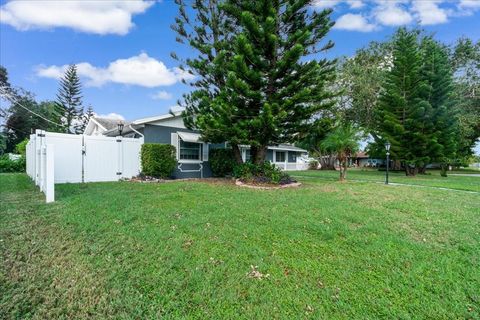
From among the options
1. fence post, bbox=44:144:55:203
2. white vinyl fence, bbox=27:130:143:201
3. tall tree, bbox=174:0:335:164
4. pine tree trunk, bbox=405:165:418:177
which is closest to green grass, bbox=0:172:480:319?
fence post, bbox=44:144:55:203

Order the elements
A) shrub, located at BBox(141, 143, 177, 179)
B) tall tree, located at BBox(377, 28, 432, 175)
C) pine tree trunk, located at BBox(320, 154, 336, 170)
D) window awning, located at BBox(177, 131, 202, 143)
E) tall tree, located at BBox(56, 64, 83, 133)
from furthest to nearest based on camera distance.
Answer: tall tree, located at BBox(56, 64, 83, 133), pine tree trunk, located at BBox(320, 154, 336, 170), tall tree, located at BBox(377, 28, 432, 175), window awning, located at BBox(177, 131, 202, 143), shrub, located at BBox(141, 143, 177, 179)

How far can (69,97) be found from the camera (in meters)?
33.1

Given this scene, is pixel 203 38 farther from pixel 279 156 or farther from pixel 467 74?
pixel 467 74

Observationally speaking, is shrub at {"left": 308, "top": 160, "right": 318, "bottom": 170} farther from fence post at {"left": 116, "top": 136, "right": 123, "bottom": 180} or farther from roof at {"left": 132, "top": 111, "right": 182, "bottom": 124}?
fence post at {"left": 116, "top": 136, "right": 123, "bottom": 180}

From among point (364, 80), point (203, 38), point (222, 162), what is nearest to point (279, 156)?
point (364, 80)

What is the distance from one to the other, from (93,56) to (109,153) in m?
10.5

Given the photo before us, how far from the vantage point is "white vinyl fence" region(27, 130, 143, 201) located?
31.5ft

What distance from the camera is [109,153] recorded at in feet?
35.8

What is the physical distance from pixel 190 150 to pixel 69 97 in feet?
94.6

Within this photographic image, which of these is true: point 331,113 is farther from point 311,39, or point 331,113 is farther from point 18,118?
point 18,118

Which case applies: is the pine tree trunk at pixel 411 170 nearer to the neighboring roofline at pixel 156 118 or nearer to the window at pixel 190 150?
the window at pixel 190 150

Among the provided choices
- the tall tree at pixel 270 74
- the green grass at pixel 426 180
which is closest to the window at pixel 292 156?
the green grass at pixel 426 180

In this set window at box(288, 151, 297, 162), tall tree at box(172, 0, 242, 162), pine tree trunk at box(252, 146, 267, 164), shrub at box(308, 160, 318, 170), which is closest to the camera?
pine tree trunk at box(252, 146, 267, 164)

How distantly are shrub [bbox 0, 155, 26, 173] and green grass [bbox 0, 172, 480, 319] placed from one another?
1618 centimetres
